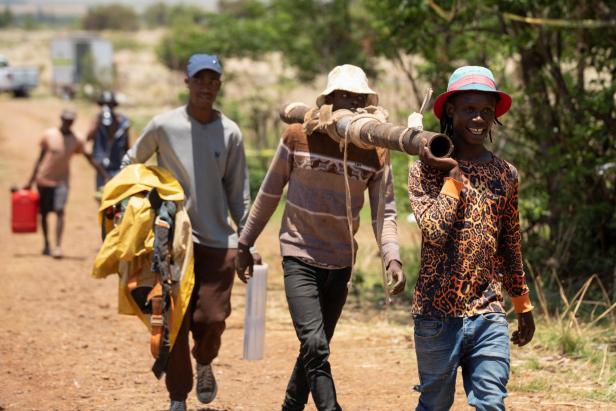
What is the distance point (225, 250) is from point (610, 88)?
416 cm

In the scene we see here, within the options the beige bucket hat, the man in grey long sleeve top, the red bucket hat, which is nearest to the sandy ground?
the man in grey long sleeve top

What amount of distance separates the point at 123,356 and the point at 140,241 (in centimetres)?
238

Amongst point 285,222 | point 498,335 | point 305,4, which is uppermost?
point 305,4

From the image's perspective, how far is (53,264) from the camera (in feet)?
38.7

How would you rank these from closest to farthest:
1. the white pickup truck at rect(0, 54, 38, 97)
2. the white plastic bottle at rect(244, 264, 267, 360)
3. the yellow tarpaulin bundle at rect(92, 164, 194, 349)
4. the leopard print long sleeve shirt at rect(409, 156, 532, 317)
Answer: the leopard print long sleeve shirt at rect(409, 156, 532, 317) → the yellow tarpaulin bundle at rect(92, 164, 194, 349) → the white plastic bottle at rect(244, 264, 267, 360) → the white pickup truck at rect(0, 54, 38, 97)

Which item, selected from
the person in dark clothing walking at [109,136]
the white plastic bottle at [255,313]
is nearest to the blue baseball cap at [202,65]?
the white plastic bottle at [255,313]

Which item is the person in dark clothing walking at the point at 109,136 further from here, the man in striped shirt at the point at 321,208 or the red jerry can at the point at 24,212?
the man in striped shirt at the point at 321,208

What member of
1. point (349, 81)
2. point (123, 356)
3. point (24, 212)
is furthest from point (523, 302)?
point (24, 212)

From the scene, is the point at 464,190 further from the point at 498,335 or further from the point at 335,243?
the point at 335,243

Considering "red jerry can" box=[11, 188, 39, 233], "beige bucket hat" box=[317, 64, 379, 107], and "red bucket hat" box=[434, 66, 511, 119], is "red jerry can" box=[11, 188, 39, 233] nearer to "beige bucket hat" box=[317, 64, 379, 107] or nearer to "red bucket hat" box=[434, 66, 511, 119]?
"beige bucket hat" box=[317, 64, 379, 107]

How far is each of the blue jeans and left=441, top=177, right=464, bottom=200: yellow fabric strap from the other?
492mm

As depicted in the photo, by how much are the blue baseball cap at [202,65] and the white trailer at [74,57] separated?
38.7 meters

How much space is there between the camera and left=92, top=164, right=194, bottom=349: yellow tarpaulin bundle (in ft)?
17.9

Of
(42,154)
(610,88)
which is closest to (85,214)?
(42,154)
